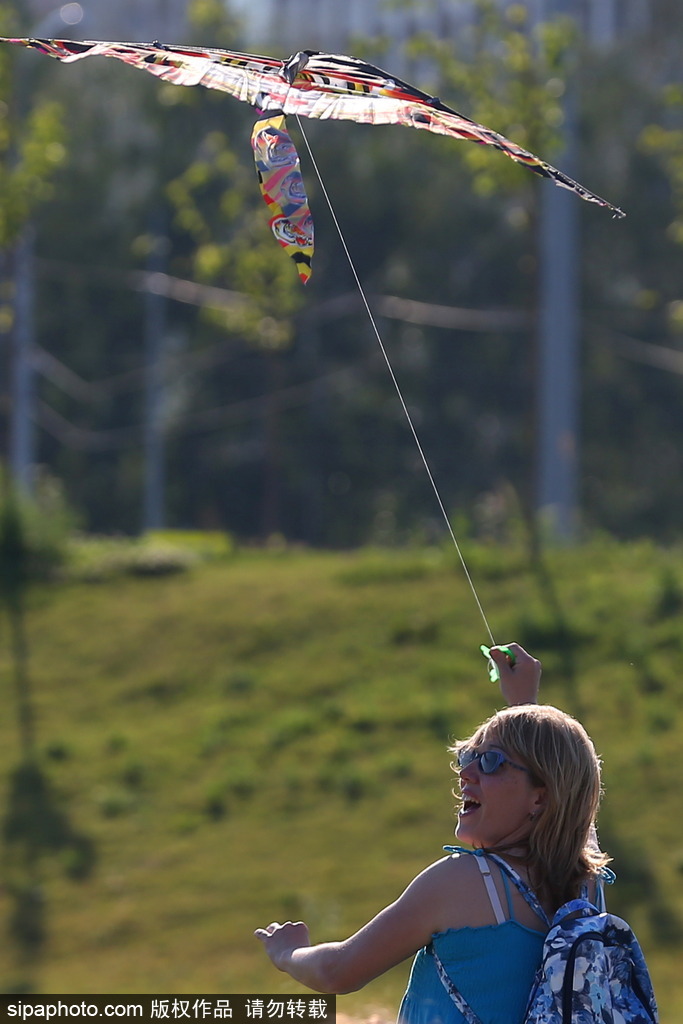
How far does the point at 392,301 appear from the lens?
2934cm

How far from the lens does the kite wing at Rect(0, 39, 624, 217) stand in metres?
3.46

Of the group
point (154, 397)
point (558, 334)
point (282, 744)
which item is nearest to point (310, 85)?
point (282, 744)

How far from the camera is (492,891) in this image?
2453mm

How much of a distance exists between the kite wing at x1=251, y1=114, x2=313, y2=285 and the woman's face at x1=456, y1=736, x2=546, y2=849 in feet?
4.30

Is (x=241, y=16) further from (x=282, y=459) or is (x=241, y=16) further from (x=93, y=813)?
(x=282, y=459)

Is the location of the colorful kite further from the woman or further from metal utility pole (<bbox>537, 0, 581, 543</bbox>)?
metal utility pole (<bbox>537, 0, 581, 543</bbox>)

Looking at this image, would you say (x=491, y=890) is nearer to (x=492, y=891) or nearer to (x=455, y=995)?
(x=492, y=891)

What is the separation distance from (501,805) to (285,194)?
1.57 meters

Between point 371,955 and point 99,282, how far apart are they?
1280 inches

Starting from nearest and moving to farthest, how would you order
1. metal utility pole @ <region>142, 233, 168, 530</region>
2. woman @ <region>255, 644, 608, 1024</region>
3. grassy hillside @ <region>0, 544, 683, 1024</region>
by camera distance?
woman @ <region>255, 644, 608, 1024</region>
grassy hillside @ <region>0, 544, 683, 1024</region>
metal utility pole @ <region>142, 233, 168, 530</region>

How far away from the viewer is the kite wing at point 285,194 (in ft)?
10.9

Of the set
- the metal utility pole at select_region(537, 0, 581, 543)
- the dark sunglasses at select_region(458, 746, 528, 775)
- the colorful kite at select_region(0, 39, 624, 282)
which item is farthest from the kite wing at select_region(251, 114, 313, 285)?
the metal utility pole at select_region(537, 0, 581, 543)

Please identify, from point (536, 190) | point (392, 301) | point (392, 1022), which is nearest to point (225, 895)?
point (392, 1022)

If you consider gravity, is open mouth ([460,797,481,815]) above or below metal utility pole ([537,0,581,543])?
below
